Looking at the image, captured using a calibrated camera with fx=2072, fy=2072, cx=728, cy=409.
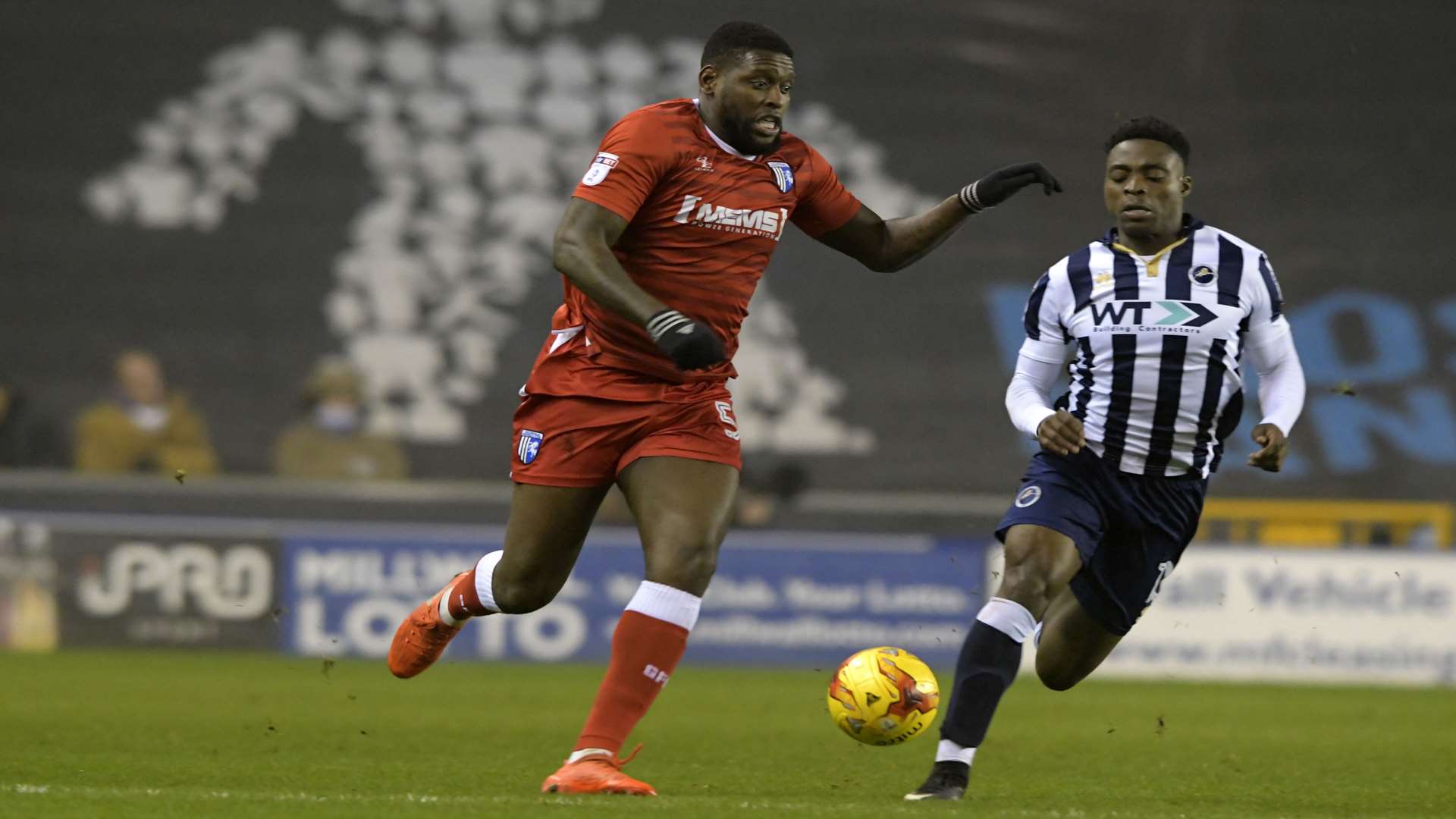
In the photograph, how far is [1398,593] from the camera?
48.7ft

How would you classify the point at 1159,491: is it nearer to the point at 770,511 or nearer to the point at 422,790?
the point at 422,790

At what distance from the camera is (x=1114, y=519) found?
6.59 m

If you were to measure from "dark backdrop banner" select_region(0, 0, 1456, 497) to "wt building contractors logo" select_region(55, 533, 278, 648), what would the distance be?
11.3 ft

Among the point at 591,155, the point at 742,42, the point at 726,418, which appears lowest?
the point at 726,418

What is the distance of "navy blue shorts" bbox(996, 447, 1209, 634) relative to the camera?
6375mm

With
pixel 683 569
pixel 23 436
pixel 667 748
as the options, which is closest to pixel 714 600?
pixel 23 436

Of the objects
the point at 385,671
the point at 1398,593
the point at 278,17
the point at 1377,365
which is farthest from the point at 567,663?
the point at 1377,365

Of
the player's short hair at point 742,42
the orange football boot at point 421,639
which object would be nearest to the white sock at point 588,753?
the orange football boot at point 421,639

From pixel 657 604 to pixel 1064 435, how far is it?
1345 mm

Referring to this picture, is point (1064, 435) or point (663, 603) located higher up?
point (1064, 435)

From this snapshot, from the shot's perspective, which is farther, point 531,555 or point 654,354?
point 531,555

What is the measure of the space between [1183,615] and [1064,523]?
895cm

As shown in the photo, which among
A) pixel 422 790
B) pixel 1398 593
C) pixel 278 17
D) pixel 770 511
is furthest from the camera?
pixel 278 17

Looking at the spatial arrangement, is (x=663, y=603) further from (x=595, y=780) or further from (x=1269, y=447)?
(x=1269, y=447)
